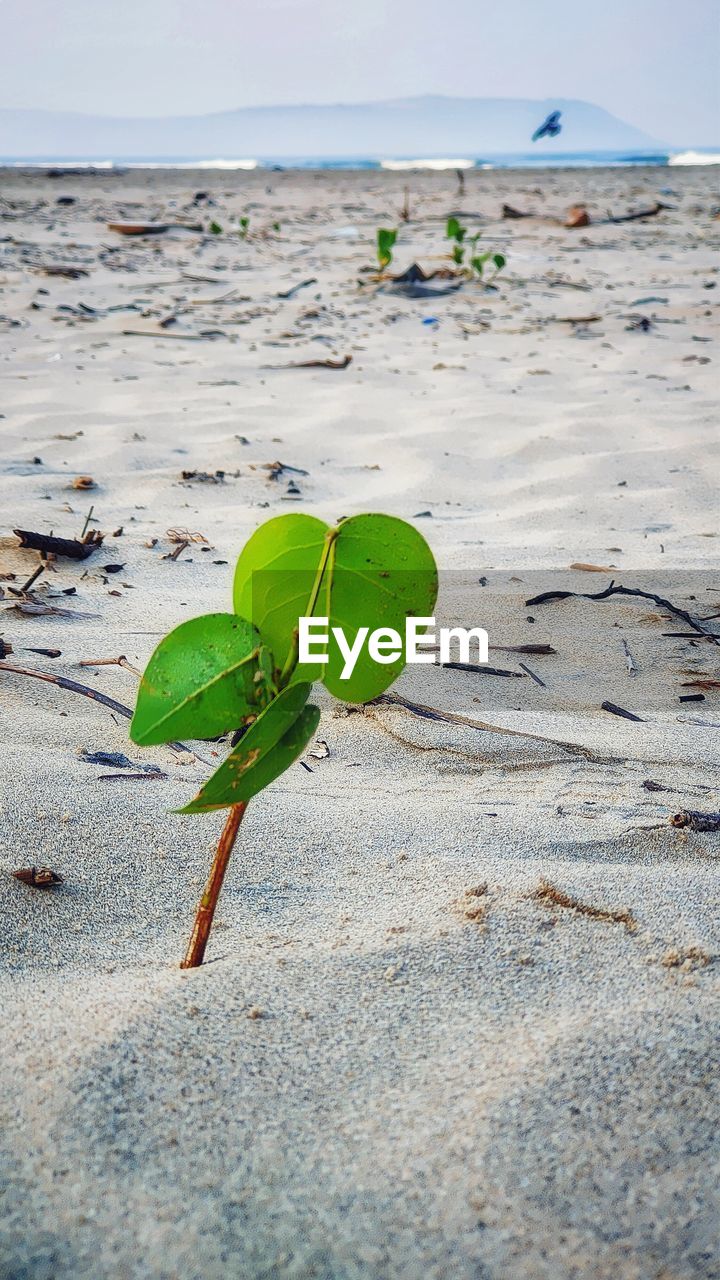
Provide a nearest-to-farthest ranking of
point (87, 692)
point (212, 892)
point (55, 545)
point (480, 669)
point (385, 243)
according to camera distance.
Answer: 1. point (212, 892)
2. point (87, 692)
3. point (480, 669)
4. point (55, 545)
5. point (385, 243)

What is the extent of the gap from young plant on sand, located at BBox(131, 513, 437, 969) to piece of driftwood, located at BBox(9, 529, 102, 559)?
5.44 ft

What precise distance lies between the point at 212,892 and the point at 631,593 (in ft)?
4.99

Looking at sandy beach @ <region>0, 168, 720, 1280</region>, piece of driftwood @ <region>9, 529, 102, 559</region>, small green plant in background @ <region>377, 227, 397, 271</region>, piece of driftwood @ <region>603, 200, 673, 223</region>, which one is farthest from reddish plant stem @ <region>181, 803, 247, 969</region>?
piece of driftwood @ <region>603, 200, 673, 223</region>

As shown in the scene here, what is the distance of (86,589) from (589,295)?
17.1 feet

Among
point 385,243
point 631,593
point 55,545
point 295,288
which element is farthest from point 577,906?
point 385,243

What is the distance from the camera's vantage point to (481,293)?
662cm

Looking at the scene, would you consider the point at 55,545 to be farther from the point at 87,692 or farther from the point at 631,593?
the point at 631,593

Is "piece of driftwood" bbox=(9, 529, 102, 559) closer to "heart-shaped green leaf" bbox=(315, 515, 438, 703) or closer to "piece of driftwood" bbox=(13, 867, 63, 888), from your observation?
"piece of driftwood" bbox=(13, 867, 63, 888)

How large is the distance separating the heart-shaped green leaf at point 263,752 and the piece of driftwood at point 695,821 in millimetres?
728

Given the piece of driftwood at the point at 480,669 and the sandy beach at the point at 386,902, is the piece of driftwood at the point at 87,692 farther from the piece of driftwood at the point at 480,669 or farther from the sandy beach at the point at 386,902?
the piece of driftwood at the point at 480,669

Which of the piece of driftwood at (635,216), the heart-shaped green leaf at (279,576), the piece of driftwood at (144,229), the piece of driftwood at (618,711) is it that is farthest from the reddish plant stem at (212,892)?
the piece of driftwood at (635,216)

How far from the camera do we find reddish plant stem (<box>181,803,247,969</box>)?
861 mm

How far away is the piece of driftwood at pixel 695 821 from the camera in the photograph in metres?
1.31

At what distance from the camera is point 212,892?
2.91 feet
